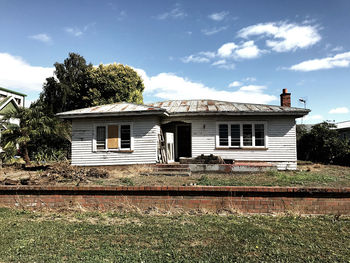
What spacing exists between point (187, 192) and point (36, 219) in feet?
10.8

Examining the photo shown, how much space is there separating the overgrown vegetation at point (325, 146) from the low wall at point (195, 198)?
1194 centimetres

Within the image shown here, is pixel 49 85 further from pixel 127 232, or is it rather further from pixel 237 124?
pixel 127 232

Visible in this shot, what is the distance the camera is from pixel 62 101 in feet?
96.0

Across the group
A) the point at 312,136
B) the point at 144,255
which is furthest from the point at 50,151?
the point at 312,136

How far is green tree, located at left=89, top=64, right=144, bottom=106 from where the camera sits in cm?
2615

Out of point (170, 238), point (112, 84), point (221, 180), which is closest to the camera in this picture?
point (170, 238)

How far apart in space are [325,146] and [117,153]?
13816 millimetres

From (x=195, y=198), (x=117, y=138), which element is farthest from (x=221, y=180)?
(x=117, y=138)

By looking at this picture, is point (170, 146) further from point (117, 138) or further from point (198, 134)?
point (117, 138)

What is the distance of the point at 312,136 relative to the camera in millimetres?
16500

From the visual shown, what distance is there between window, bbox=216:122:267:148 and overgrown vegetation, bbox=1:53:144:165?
33.2 feet

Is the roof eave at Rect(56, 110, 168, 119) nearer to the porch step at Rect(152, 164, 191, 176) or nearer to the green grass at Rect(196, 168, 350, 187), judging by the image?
the porch step at Rect(152, 164, 191, 176)

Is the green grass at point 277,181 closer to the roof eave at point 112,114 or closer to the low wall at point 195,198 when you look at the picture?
the low wall at point 195,198

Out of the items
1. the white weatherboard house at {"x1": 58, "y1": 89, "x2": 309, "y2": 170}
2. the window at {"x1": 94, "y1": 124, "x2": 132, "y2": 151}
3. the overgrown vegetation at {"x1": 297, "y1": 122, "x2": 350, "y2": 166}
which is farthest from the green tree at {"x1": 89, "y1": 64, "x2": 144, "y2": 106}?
the overgrown vegetation at {"x1": 297, "y1": 122, "x2": 350, "y2": 166}
